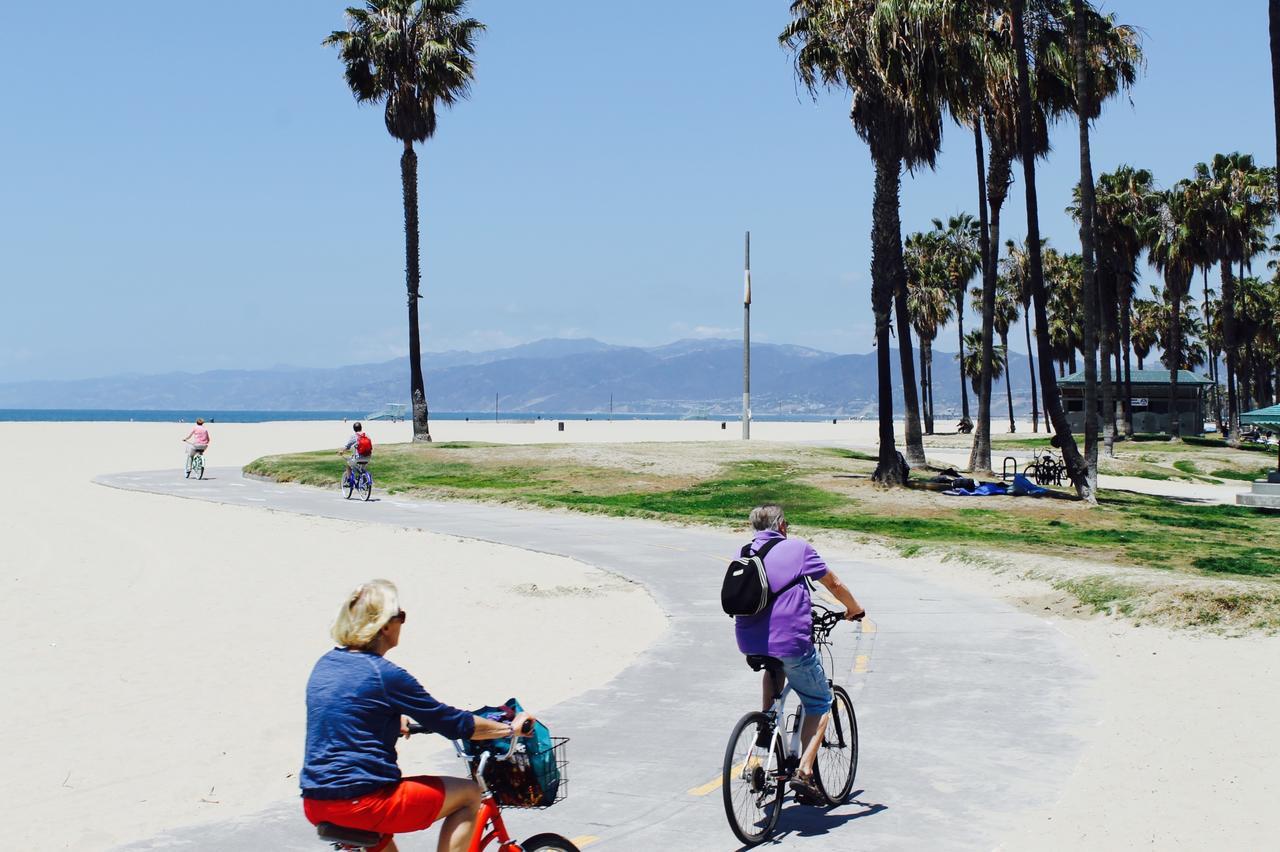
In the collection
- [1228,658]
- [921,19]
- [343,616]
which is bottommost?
[1228,658]

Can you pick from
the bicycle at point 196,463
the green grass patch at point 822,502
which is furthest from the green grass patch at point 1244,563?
the bicycle at point 196,463

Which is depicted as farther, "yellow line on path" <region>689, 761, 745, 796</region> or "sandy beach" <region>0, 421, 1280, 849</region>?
"yellow line on path" <region>689, 761, 745, 796</region>

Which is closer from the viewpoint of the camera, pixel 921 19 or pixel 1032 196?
pixel 921 19

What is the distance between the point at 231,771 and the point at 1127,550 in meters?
17.2

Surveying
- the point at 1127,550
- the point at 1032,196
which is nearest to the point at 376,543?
the point at 1127,550

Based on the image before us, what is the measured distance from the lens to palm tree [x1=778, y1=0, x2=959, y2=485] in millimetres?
29947

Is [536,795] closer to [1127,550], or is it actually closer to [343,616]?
[343,616]

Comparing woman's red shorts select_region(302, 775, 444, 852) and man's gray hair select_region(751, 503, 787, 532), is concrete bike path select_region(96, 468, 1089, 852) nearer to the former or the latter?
man's gray hair select_region(751, 503, 787, 532)

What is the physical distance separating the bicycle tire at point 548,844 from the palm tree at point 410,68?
42351 millimetres

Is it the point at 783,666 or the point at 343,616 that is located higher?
the point at 343,616

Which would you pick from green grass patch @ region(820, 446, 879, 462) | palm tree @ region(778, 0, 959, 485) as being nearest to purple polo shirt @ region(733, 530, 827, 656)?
palm tree @ region(778, 0, 959, 485)

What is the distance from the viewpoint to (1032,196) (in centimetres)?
3262

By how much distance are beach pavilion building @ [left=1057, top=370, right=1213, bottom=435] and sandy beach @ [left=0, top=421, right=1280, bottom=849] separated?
62.1 meters

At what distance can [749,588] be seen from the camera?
273 inches
